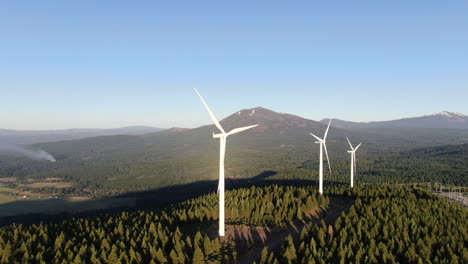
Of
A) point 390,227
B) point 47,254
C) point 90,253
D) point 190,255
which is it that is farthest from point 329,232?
point 47,254

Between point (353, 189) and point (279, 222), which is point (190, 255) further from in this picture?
point (353, 189)

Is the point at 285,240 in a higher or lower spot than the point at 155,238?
lower

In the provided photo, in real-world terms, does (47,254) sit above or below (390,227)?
below

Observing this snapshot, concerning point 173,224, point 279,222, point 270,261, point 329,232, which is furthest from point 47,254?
point 329,232

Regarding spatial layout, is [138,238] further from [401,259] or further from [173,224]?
[401,259]

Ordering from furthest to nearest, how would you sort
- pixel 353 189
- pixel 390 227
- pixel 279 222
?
pixel 353 189
pixel 279 222
pixel 390 227

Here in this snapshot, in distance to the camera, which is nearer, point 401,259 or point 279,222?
point 401,259

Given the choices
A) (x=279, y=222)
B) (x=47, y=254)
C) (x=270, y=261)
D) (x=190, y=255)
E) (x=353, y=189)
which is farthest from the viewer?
(x=353, y=189)

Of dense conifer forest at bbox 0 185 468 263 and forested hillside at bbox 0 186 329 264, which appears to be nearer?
dense conifer forest at bbox 0 185 468 263

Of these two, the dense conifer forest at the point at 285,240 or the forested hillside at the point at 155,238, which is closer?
the dense conifer forest at the point at 285,240
